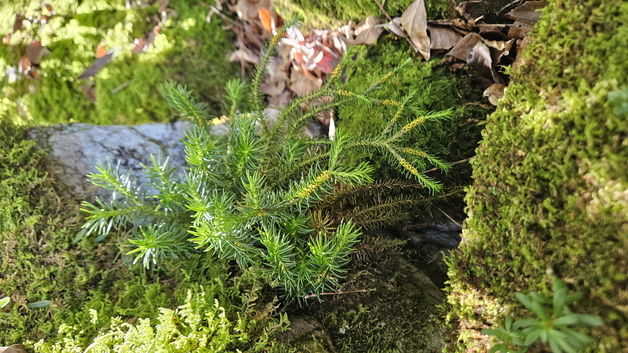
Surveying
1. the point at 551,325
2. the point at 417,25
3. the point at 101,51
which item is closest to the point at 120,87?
the point at 101,51

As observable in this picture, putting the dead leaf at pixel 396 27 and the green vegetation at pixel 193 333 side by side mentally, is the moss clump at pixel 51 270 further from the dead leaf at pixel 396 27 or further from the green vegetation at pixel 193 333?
the dead leaf at pixel 396 27

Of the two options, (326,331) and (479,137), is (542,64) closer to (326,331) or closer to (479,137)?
(479,137)

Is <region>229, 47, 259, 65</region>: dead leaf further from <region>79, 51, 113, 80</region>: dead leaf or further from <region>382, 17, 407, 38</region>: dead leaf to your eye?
<region>382, 17, 407, 38</region>: dead leaf

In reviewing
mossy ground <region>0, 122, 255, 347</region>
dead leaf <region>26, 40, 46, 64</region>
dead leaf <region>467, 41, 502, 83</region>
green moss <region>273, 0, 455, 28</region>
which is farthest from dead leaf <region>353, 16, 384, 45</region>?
dead leaf <region>26, 40, 46, 64</region>

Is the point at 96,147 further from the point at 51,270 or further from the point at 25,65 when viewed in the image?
the point at 25,65

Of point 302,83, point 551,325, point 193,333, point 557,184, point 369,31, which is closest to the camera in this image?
point 551,325

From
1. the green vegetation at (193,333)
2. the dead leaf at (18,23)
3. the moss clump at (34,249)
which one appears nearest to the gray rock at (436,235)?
the green vegetation at (193,333)
